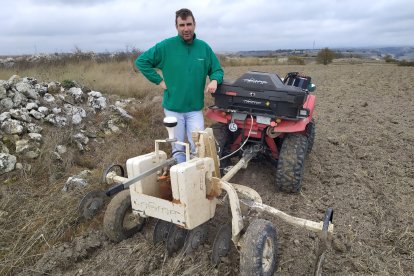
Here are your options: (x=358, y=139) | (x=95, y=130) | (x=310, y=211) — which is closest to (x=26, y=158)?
(x=95, y=130)

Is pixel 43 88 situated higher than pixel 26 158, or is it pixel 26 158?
pixel 43 88

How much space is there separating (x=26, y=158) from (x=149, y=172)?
8.30 feet

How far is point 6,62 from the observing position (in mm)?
11867

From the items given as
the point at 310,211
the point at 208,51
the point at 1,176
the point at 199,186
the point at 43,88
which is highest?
the point at 208,51

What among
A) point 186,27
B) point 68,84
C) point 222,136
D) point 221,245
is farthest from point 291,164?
point 68,84

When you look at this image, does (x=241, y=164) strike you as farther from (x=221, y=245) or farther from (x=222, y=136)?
(x=221, y=245)

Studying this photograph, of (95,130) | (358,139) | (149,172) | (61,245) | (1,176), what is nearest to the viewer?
(149,172)

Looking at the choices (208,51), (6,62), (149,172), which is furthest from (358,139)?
(6,62)

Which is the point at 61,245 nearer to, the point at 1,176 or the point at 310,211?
the point at 1,176

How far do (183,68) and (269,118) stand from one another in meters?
1.09

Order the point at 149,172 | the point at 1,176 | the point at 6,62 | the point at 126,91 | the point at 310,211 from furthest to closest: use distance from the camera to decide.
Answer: the point at 6,62 → the point at 126,91 → the point at 1,176 → the point at 310,211 → the point at 149,172

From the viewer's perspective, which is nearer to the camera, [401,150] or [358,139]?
[401,150]

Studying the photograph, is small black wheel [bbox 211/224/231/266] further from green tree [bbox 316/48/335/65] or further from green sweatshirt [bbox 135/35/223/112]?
green tree [bbox 316/48/335/65]

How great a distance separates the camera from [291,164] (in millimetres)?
4145
